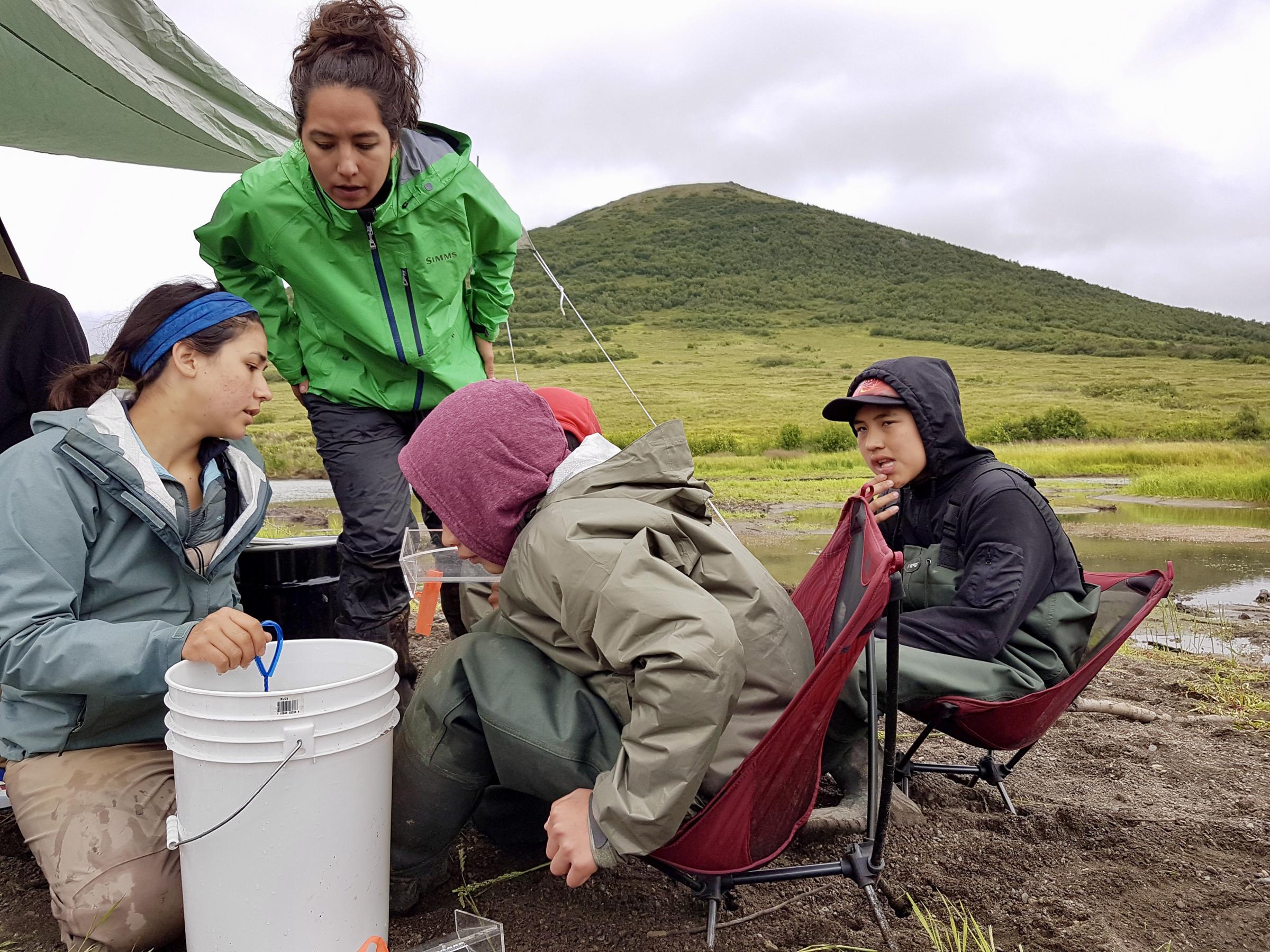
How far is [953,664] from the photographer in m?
1.91

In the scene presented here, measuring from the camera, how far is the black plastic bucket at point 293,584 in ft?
9.57

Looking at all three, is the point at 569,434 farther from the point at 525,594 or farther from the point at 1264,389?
the point at 1264,389

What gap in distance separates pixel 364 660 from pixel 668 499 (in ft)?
2.26

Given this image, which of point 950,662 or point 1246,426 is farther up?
point 950,662

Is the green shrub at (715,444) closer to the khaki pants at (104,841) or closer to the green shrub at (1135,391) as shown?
the green shrub at (1135,391)

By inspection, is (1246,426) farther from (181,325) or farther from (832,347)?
(181,325)

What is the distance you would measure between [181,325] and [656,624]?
47.1 inches

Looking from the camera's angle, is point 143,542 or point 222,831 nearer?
point 222,831

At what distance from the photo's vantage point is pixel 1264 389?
39719mm

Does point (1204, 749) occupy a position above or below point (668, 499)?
below

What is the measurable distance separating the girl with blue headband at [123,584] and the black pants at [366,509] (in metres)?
0.67

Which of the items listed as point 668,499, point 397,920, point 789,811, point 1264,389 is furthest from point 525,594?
point 1264,389

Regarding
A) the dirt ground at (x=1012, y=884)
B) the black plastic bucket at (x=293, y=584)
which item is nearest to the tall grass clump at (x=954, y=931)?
the dirt ground at (x=1012, y=884)

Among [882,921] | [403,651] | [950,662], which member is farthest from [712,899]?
[403,651]
